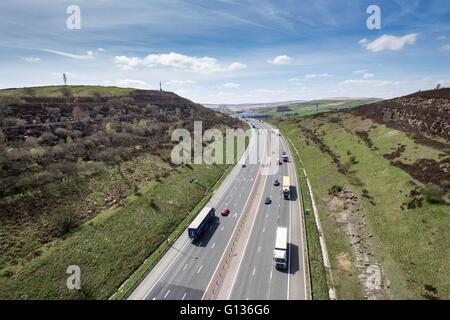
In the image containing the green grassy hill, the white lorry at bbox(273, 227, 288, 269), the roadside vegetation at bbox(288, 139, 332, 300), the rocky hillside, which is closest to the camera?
the green grassy hill

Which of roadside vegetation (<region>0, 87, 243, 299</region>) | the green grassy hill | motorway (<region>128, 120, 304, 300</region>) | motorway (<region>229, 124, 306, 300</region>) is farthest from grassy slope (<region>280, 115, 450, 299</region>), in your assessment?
roadside vegetation (<region>0, 87, 243, 299</region>)

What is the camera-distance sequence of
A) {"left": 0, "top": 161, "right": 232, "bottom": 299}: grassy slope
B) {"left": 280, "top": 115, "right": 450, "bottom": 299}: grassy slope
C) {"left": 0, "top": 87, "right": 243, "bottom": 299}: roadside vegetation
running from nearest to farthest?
{"left": 280, "top": 115, "right": 450, "bottom": 299}: grassy slope < {"left": 0, "top": 161, "right": 232, "bottom": 299}: grassy slope < {"left": 0, "top": 87, "right": 243, "bottom": 299}: roadside vegetation

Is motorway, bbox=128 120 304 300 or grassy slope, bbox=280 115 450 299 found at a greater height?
grassy slope, bbox=280 115 450 299

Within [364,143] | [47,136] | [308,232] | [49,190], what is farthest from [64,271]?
[364,143]

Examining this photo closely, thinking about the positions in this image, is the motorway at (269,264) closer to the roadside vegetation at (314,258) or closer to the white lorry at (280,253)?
the white lorry at (280,253)

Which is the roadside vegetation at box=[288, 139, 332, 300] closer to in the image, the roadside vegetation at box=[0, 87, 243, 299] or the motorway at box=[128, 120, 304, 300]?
the motorway at box=[128, 120, 304, 300]

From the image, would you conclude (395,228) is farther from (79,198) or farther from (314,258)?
(79,198)

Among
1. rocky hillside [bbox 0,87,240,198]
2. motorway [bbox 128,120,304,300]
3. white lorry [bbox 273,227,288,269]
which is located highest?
rocky hillside [bbox 0,87,240,198]
